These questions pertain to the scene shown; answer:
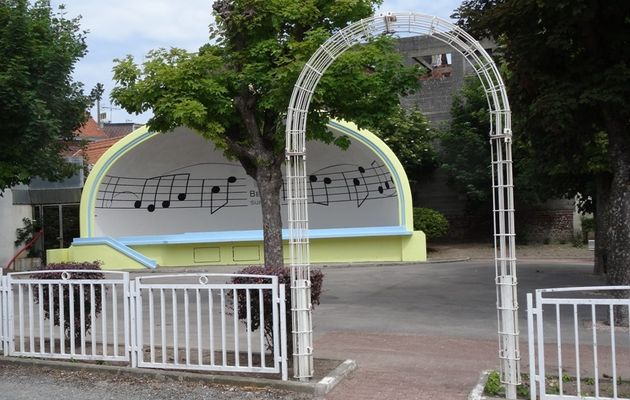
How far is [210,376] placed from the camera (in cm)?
656

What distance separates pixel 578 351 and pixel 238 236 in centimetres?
1688

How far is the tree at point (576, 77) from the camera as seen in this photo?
9430 millimetres

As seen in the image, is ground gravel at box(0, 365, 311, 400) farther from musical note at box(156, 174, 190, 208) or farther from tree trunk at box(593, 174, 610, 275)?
musical note at box(156, 174, 190, 208)

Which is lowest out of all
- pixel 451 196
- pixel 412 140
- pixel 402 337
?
pixel 402 337

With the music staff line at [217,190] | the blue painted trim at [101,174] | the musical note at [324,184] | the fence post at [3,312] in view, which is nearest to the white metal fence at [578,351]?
the fence post at [3,312]

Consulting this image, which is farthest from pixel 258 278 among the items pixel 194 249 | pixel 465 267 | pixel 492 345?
pixel 194 249

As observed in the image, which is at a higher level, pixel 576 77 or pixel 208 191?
pixel 576 77

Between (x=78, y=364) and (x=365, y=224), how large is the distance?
17.2m

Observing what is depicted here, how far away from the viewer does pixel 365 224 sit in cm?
2369

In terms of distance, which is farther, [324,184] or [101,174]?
[324,184]

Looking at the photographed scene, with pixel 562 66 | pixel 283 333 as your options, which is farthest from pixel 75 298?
pixel 562 66

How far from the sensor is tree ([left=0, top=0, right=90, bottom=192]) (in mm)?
12281

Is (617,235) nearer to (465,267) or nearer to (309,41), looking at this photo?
(309,41)

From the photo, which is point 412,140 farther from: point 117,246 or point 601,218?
point 117,246
